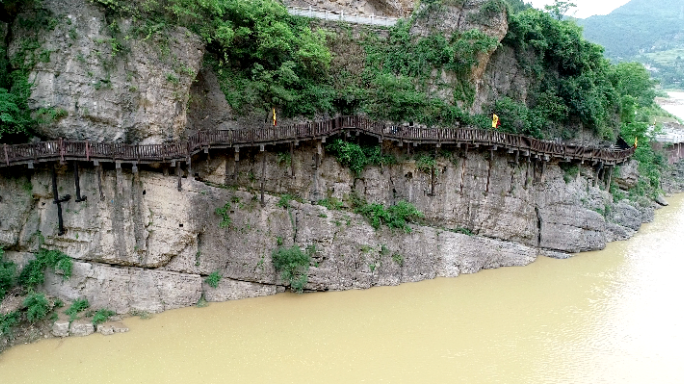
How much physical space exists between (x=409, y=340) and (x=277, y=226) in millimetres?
6800

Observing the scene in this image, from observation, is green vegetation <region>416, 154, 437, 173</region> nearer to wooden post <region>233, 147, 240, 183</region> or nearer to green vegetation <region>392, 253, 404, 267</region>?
green vegetation <region>392, 253, 404, 267</region>

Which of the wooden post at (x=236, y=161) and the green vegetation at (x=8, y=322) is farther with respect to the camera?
the wooden post at (x=236, y=161)

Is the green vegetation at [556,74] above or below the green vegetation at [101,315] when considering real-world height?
above

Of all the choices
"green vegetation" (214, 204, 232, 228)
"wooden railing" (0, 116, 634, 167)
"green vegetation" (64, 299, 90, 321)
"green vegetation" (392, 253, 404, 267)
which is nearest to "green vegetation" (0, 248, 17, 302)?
"green vegetation" (64, 299, 90, 321)

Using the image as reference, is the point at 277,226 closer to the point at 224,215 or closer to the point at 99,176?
the point at 224,215

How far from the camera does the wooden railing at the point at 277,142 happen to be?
1605 centimetres

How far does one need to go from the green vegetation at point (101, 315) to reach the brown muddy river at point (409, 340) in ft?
2.33

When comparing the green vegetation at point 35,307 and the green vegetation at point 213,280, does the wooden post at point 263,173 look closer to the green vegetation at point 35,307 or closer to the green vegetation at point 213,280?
the green vegetation at point 213,280

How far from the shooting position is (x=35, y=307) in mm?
16188

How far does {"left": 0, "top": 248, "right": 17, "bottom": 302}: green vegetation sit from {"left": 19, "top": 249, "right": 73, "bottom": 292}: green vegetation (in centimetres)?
30

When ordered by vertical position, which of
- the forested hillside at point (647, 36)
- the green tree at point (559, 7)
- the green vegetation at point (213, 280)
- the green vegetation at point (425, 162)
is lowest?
the green vegetation at point (213, 280)

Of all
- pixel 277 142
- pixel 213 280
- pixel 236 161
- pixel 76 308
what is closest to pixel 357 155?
pixel 277 142

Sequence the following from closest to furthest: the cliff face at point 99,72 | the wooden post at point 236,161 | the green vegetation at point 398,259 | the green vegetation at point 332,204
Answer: the cliff face at point 99,72
the wooden post at point 236,161
the green vegetation at point 332,204
the green vegetation at point 398,259

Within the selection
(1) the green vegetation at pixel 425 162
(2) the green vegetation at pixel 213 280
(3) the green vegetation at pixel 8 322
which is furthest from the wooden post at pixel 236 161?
(3) the green vegetation at pixel 8 322
